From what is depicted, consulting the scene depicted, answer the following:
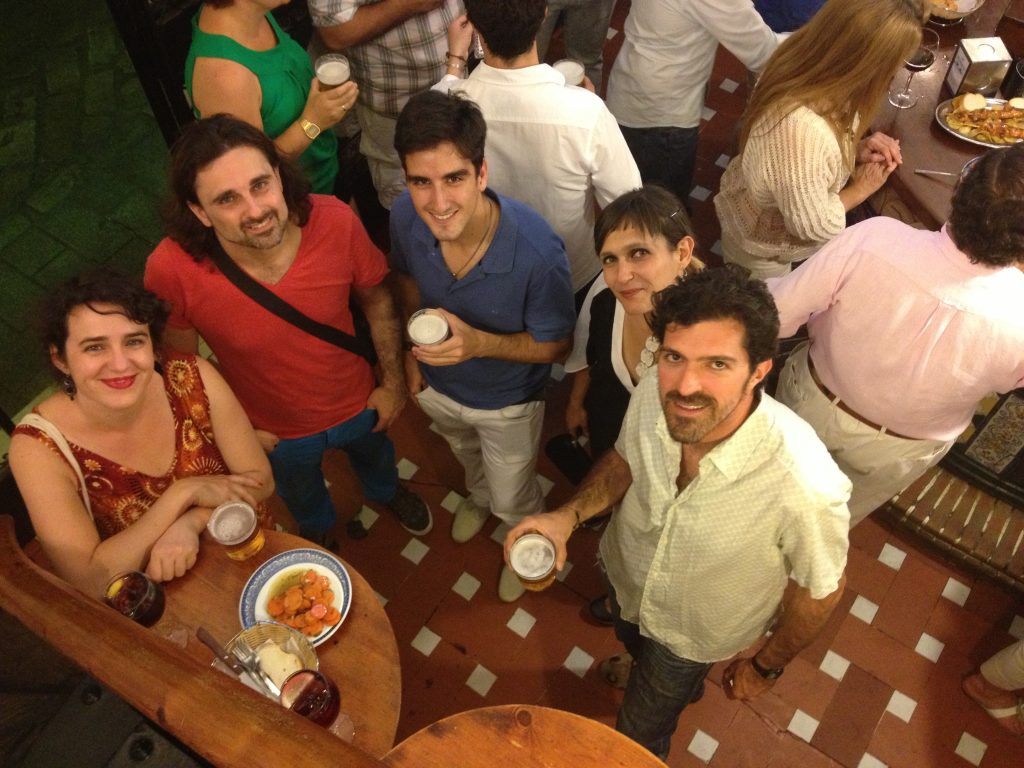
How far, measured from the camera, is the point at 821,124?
269 cm

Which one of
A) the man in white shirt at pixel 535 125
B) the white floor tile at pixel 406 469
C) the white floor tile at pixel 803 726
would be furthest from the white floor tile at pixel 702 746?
the man in white shirt at pixel 535 125

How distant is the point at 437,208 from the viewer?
2.34 metres

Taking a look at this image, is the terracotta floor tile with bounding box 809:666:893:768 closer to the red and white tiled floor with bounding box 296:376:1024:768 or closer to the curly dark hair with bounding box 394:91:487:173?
the red and white tiled floor with bounding box 296:376:1024:768

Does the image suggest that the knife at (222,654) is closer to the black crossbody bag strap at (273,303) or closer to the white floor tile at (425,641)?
the black crossbody bag strap at (273,303)

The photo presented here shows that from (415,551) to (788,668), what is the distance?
5.59 ft

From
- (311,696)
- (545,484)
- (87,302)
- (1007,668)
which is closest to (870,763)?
(1007,668)

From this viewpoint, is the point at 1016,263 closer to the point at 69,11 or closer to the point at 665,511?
the point at 665,511

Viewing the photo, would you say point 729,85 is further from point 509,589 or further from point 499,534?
point 509,589

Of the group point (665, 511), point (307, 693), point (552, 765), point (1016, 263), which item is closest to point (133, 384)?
point (307, 693)

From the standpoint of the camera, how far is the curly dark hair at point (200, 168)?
2.31 meters

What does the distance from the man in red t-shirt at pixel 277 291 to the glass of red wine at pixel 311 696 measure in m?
1.06

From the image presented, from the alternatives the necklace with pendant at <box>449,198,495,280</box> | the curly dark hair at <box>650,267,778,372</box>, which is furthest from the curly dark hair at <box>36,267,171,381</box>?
the curly dark hair at <box>650,267,778,372</box>

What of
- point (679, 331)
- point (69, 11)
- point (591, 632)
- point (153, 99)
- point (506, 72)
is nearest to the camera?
point (679, 331)

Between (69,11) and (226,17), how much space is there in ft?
12.3
